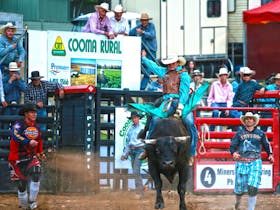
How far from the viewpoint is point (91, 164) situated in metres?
15.9

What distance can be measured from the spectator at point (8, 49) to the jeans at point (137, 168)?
8.17 feet

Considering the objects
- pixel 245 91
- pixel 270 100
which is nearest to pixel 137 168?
pixel 245 91

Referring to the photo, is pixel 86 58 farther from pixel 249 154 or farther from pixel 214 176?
pixel 249 154

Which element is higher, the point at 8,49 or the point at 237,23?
the point at 237,23

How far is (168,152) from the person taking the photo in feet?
41.2

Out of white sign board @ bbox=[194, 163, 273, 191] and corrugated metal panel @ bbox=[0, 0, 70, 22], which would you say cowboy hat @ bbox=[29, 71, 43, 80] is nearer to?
white sign board @ bbox=[194, 163, 273, 191]

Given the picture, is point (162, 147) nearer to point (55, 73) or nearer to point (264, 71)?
point (55, 73)

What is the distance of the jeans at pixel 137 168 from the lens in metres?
15.9

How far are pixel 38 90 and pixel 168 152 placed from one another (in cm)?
383

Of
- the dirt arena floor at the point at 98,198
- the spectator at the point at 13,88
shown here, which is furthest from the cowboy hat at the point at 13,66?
the dirt arena floor at the point at 98,198

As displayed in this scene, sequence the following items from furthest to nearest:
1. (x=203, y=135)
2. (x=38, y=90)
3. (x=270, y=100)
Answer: (x=270, y=100), (x=203, y=135), (x=38, y=90)

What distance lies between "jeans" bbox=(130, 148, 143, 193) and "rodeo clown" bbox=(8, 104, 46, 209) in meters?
2.33

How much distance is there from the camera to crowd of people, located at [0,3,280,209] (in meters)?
13.1

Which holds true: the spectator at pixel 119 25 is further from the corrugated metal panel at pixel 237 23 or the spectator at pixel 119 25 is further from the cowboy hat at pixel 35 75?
the corrugated metal panel at pixel 237 23
